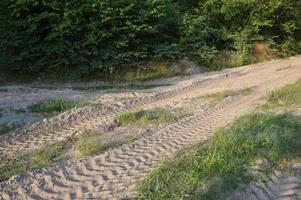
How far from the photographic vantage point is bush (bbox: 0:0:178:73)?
17766 millimetres

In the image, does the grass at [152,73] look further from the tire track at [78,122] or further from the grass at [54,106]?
the grass at [54,106]

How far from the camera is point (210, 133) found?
921 cm

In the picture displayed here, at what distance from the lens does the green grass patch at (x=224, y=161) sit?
19.2 feet

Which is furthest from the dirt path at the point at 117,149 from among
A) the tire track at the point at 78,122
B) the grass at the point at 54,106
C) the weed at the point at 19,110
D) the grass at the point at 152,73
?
the grass at the point at 152,73

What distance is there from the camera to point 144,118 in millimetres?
10609

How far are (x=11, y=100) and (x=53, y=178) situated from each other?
7.58 m

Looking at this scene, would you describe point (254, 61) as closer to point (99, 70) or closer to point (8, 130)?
point (99, 70)

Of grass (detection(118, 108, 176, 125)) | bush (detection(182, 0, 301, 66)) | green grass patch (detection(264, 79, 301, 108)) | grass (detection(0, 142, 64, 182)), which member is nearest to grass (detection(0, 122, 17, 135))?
grass (detection(0, 142, 64, 182))

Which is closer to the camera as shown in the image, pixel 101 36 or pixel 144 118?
pixel 144 118

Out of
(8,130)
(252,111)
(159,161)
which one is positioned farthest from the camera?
(252,111)

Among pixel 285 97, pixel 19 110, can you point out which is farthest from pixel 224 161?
pixel 19 110

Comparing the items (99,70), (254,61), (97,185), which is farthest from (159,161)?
(254,61)

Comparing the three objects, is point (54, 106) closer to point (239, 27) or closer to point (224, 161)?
point (224, 161)

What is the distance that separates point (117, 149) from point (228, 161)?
2.13 m
